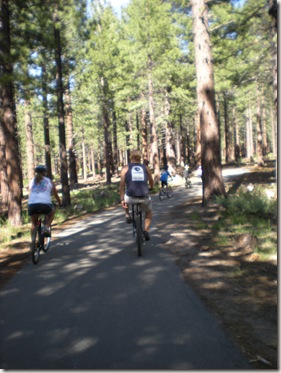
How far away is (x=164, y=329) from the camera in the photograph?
3.65 meters

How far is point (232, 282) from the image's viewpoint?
16.5 ft

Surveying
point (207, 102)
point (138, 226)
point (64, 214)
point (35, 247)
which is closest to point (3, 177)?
point (64, 214)

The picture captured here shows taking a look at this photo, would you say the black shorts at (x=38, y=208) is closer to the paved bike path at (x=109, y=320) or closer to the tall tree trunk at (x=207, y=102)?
the paved bike path at (x=109, y=320)

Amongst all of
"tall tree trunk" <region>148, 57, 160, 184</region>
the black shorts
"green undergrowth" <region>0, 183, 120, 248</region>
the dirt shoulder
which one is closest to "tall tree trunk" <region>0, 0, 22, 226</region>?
"green undergrowth" <region>0, 183, 120, 248</region>

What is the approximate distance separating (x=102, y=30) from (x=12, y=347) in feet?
91.6

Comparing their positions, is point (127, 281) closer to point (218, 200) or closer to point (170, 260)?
point (170, 260)

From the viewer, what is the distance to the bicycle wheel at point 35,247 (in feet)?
22.2

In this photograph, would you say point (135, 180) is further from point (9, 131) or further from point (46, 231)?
point (9, 131)

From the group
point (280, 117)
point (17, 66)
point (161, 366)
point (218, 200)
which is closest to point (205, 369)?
point (161, 366)

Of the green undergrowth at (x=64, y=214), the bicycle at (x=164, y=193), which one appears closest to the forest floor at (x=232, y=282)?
the green undergrowth at (x=64, y=214)

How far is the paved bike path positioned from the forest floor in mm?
176

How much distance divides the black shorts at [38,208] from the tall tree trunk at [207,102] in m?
6.28

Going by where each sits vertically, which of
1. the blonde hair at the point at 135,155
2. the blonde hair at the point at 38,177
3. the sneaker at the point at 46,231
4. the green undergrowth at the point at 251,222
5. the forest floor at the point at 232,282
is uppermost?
the blonde hair at the point at 135,155

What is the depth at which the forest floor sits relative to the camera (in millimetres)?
3420
